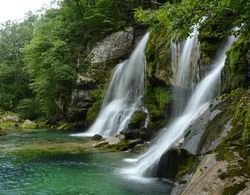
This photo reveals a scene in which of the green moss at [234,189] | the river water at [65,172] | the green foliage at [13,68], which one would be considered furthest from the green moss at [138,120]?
the green foliage at [13,68]

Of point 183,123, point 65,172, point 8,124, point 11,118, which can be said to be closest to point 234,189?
point 65,172

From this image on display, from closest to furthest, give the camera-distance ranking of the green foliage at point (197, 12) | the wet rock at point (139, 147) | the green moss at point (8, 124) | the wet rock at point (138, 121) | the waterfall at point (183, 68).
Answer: the green foliage at point (197, 12), the wet rock at point (139, 147), the waterfall at point (183, 68), the wet rock at point (138, 121), the green moss at point (8, 124)

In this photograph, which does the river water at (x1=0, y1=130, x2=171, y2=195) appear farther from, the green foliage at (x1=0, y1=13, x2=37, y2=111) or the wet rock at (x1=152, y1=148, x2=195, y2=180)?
the green foliage at (x1=0, y1=13, x2=37, y2=111)

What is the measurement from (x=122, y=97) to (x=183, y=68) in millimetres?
9044

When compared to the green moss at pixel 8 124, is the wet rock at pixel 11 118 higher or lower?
higher

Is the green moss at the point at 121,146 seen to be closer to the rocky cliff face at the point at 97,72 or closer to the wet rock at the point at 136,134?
the wet rock at the point at 136,134

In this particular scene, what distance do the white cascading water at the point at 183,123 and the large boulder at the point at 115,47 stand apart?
1529 centimetres

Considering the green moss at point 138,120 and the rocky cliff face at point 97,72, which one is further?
the rocky cliff face at point 97,72

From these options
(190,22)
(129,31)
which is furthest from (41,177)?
(129,31)

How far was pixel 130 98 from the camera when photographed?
2853cm

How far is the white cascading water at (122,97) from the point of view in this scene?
1033 inches

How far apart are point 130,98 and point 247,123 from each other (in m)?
19.4

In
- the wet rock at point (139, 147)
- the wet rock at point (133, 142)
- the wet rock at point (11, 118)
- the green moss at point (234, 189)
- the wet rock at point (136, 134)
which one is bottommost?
the wet rock at point (139, 147)

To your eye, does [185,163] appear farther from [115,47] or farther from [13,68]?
[13,68]
